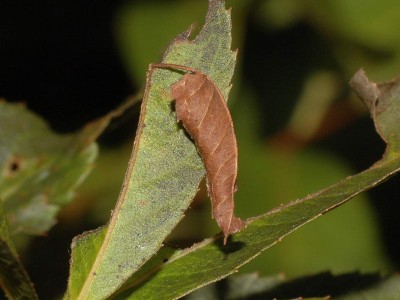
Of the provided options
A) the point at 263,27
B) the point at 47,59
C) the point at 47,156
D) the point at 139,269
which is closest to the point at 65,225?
the point at 47,156

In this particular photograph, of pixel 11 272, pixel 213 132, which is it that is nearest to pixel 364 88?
pixel 213 132

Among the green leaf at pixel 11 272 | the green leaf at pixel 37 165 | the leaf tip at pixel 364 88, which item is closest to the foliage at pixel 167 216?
the green leaf at pixel 11 272

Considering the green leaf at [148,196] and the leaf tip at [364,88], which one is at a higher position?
the green leaf at [148,196]

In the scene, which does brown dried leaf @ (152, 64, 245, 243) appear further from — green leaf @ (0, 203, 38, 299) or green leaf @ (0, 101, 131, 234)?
green leaf @ (0, 101, 131, 234)

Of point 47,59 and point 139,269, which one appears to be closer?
point 139,269

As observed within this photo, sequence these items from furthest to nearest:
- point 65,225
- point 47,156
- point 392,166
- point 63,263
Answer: point 65,225 → point 63,263 → point 47,156 → point 392,166

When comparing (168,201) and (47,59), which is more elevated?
(168,201)

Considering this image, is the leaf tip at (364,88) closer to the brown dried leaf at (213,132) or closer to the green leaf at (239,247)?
the green leaf at (239,247)

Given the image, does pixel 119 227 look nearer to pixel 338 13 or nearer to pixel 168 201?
pixel 168 201
